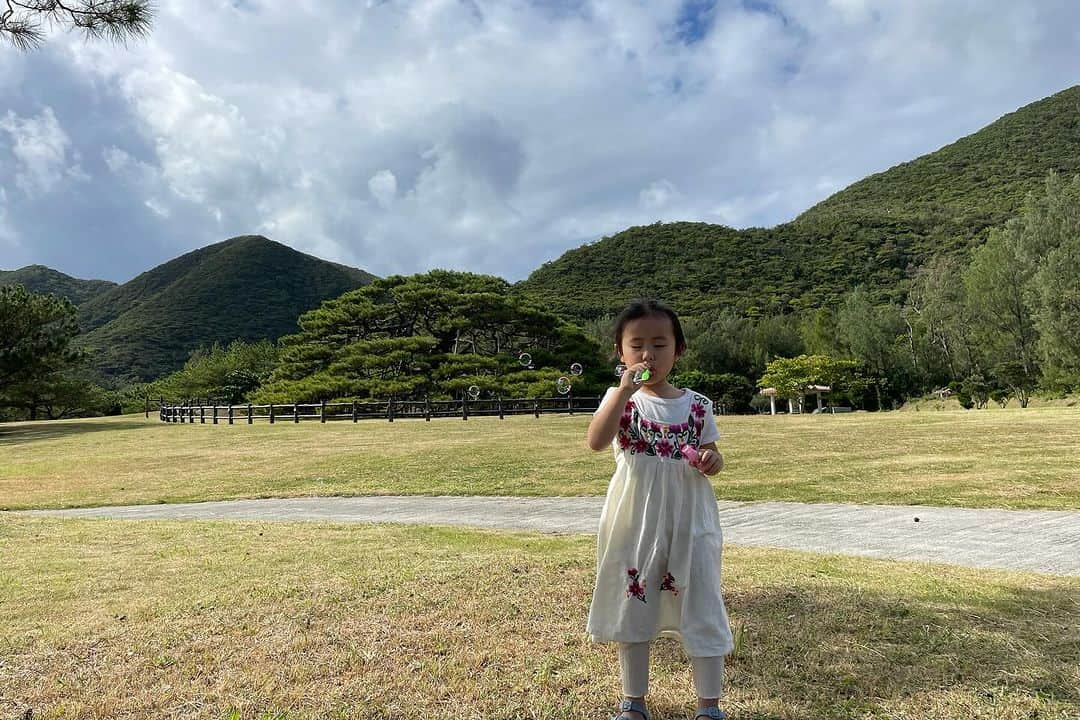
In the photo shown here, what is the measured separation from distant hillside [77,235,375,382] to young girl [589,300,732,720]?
78.4 meters

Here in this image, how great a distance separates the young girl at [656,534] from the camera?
7.45 ft

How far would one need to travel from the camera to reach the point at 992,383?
3341cm

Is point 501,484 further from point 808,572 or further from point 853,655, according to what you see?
point 853,655

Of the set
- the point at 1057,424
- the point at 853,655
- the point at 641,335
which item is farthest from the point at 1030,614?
the point at 1057,424

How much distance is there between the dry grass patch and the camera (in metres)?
2.46

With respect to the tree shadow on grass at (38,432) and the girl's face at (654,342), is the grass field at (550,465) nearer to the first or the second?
the tree shadow on grass at (38,432)

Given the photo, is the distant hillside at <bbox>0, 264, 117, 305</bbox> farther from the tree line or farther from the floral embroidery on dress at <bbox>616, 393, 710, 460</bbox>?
the floral embroidery on dress at <bbox>616, 393, 710, 460</bbox>

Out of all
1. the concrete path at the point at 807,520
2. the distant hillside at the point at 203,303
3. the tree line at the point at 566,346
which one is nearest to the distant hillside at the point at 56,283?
the distant hillside at the point at 203,303

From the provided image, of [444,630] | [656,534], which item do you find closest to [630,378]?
[656,534]

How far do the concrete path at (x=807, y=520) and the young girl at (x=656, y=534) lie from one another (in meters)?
3.27

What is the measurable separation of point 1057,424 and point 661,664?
17.1 m

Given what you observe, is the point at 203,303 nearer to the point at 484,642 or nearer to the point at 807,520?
the point at 807,520

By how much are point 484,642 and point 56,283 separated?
431 feet

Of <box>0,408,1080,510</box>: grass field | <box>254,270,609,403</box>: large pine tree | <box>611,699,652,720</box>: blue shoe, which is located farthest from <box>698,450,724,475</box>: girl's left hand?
<box>254,270,609,403</box>: large pine tree
